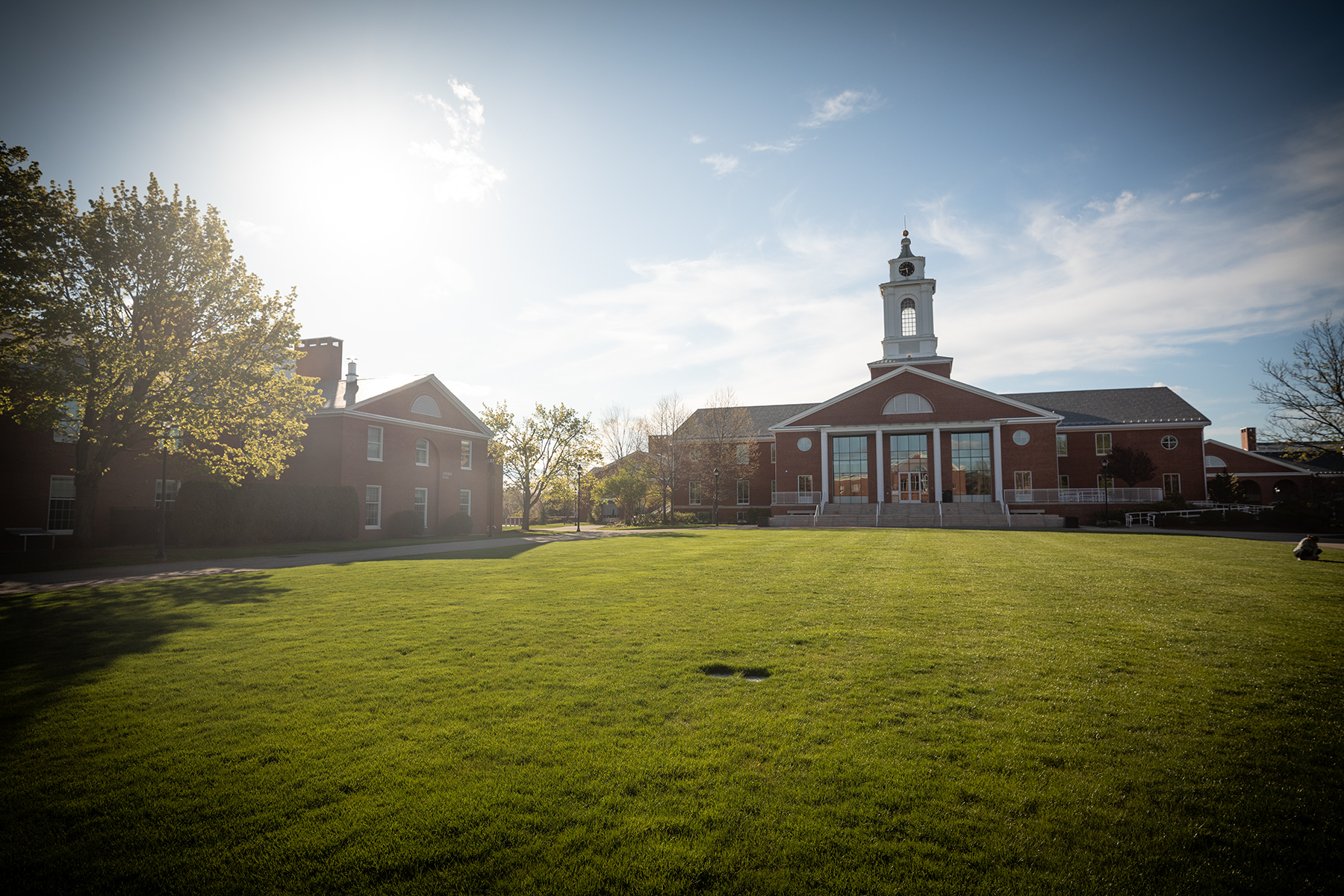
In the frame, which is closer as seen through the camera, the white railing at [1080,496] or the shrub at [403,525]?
the shrub at [403,525]

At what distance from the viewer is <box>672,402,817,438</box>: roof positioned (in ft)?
159

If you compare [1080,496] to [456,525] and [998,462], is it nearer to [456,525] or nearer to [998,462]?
[998,462]

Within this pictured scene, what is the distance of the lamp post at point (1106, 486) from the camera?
33.9 m

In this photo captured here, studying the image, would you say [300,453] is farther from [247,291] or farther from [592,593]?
[592,593]

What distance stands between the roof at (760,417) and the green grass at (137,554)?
2951 cm

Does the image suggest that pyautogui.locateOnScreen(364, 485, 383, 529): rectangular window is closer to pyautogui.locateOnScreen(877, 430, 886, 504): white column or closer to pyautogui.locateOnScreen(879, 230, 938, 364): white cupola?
pyautogui.locateOnScreen(877, 430, 886, 504): white column

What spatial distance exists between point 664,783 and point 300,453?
29704 millimetres

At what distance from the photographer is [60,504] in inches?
842

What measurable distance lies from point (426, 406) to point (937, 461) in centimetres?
3102

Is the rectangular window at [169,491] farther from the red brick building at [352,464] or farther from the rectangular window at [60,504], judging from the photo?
the rectangular window at [60,504]

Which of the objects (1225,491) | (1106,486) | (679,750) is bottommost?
(679,750)

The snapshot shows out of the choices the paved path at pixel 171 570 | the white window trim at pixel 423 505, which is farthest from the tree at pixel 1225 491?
the white window trim at pixel 423 505

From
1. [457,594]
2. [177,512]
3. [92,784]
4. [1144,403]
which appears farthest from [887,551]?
[1144,403]

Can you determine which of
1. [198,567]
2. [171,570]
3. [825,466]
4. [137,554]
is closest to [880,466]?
[825,466]
